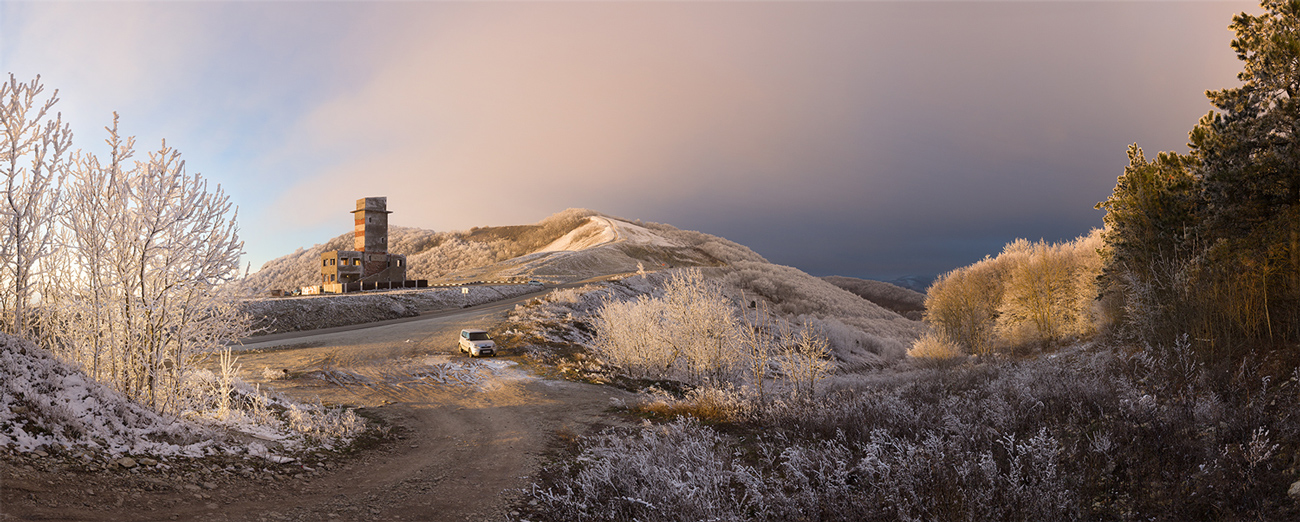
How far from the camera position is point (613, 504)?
22.4ft

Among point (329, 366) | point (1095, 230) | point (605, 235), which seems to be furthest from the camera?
point (605, 235)

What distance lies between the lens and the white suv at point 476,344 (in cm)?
2077

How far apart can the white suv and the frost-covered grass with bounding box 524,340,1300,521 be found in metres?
11.2

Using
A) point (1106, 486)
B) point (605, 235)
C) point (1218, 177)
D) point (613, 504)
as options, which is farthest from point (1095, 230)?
point (605, 235)

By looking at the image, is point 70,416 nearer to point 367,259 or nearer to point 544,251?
point 367,259

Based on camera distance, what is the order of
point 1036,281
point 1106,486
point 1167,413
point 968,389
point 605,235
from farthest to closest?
1. point 605,235
2. point 1036,281
3. point 968,389
4. point 1167,413
5. point 1106,486

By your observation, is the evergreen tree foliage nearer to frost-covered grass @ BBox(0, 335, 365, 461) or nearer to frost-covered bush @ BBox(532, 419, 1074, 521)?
frost-covered bush @ BBox(532, 419, 1074, 521)

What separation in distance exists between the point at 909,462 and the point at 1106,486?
2.08 meters

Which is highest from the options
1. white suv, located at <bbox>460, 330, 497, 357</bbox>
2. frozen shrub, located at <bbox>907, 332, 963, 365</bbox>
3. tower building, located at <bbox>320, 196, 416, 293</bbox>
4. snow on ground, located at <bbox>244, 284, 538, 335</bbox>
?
tower building, located at <bbox>320, 196, 416, 293</bbox>

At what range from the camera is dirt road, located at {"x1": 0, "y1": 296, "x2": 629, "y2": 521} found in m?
6.03

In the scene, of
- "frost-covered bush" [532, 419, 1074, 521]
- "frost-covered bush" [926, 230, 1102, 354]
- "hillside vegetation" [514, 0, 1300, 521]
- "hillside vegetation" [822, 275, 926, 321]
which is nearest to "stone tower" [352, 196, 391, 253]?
"hillside vegetation" [514, 0, 1300, 521]

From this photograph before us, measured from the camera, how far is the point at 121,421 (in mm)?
7617

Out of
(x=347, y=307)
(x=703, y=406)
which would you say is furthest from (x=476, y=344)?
(x=347, y=307)

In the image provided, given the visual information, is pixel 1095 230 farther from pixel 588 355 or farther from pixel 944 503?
pixel 944 503
